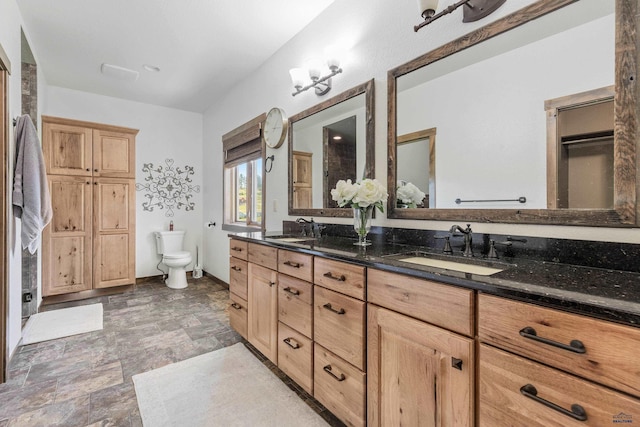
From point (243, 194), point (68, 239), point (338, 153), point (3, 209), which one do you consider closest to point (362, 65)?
point (338, 153)

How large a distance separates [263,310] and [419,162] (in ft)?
4.46

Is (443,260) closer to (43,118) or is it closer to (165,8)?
(165,8)

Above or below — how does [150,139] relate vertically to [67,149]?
above

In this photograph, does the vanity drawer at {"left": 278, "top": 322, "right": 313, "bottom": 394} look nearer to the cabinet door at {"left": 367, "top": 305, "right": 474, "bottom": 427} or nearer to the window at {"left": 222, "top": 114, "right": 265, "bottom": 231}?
the cabinet door at {"left": 367, "top": 305, "right": 474, "bottom": 427}

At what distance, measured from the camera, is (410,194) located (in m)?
1.73

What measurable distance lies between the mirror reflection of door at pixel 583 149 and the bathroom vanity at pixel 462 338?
266mm

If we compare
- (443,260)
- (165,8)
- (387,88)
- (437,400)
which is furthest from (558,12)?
(165,8)

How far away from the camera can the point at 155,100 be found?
4.13 metres

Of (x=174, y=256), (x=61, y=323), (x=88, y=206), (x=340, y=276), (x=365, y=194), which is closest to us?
(x=340, y=276)

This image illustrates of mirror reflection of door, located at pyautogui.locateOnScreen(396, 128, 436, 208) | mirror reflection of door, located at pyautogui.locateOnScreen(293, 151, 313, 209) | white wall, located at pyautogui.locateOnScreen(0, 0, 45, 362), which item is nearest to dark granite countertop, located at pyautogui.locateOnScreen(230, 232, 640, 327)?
mirror reflection of door, located at pyautogui.locateOnScreen(396, 128, 436, 208)

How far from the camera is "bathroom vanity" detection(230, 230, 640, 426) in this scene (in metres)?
0.68

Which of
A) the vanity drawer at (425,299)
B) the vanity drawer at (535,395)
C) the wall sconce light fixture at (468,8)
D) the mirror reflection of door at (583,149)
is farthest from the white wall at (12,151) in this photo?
the mirror reflection of door at (583,149)

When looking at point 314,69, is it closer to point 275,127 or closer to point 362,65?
point 362,65

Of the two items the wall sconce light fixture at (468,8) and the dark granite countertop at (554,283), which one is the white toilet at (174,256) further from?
the wall sconce light fixture at (468,8)
